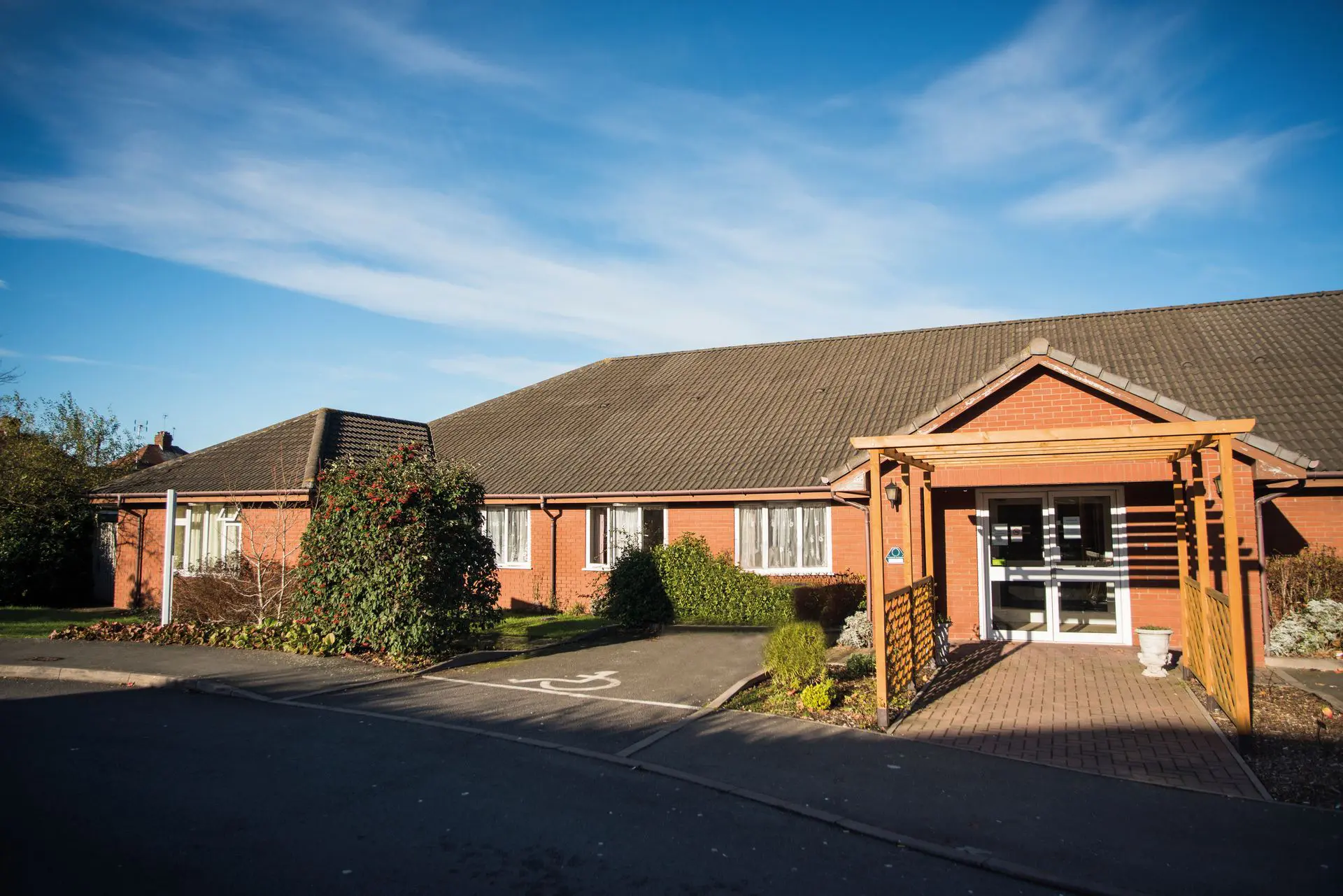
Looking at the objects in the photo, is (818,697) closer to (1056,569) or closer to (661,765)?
(661,765)

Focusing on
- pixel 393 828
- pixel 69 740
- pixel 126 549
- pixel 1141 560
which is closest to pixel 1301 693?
pixel 1141 560

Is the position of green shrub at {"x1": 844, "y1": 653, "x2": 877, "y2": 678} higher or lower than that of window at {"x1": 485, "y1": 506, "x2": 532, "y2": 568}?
lower

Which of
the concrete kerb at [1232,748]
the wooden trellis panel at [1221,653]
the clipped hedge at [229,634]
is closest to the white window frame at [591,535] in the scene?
the clipped hedge at [229,634]

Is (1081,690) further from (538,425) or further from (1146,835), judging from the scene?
(538,425)

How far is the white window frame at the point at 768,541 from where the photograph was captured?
16797mm

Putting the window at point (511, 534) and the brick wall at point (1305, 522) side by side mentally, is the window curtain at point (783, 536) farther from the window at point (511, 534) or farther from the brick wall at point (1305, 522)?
the brick wall at point (1305, 522)

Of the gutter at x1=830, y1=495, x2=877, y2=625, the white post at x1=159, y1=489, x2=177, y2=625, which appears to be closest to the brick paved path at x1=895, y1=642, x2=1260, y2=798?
the gutter at x1=830, y1=495, x2=877, y2=625

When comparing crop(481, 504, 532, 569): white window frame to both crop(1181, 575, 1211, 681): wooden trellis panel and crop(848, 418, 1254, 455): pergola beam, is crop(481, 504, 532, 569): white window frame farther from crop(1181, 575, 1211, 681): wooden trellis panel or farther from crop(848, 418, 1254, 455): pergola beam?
crop(1181, 575, 1211, 681): wooden trellis panel

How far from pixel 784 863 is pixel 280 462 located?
50.9 ft

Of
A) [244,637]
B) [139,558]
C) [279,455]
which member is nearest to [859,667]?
[244,637]

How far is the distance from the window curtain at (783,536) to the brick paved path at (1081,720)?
538 centimetres

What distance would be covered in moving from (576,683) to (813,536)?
715 centimetres

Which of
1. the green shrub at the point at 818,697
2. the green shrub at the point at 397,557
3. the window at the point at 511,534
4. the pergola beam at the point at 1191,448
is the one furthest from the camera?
the window at the point at 511,534

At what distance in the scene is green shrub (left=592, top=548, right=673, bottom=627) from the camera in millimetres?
16156
